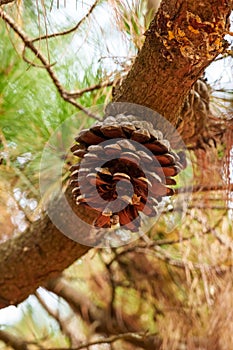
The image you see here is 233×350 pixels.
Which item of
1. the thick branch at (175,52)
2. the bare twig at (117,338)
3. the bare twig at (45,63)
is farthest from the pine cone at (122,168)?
the bare twig at (117,338)

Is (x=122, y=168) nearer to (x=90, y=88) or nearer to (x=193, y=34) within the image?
(x=193, y=34)

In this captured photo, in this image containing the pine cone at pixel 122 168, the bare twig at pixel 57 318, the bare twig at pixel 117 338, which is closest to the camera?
the pine cone at pixel 122 168

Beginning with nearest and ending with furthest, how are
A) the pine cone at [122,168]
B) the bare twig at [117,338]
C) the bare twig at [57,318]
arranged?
the pine cone at [122,168], the bare twig at [117,338], the bare twig at [57,318]

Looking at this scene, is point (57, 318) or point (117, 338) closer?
point (117, 338)

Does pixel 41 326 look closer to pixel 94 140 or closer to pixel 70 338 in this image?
pixel 70 338

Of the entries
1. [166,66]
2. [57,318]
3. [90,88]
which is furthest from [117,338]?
[166,66]

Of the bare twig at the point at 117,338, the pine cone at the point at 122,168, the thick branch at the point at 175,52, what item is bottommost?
the bare twig at the point at 117,338

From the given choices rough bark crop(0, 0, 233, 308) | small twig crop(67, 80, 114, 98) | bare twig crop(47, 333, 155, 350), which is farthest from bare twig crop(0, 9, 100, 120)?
bare twig crop(47, 333, 155, 350)

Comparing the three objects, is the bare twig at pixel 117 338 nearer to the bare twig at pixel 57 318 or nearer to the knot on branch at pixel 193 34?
the bare twig at pixel 57 318
